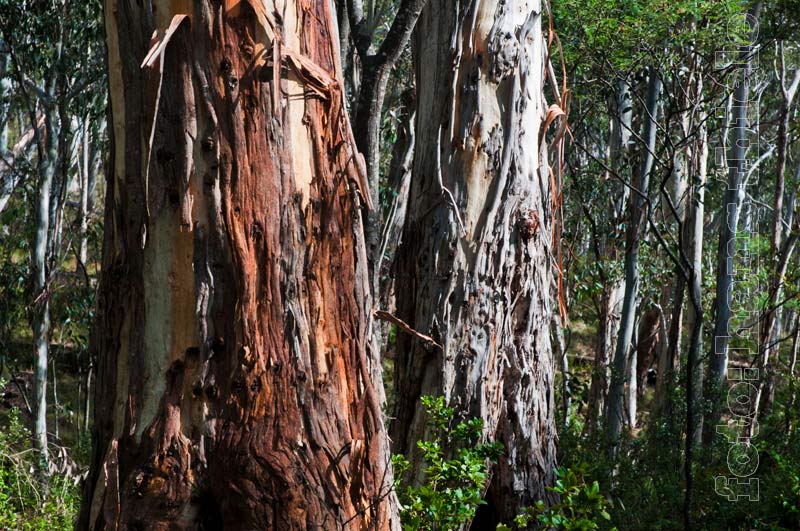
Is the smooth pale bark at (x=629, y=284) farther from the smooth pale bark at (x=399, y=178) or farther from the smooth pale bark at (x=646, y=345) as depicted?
the smooth pale bark at (x=646, y=345)

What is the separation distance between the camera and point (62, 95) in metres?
9.65

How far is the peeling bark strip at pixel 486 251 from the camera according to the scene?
13.7 feet

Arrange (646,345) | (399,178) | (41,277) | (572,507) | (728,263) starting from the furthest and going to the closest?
(646,345) < (399,178) < (41,277) < (728,263) < (572,507)

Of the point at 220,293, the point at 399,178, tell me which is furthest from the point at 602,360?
the point at 220,293

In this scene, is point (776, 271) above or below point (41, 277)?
above

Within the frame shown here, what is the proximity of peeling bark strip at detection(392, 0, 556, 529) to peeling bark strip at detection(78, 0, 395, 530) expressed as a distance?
1990 millimetres

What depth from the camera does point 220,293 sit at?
216 cm

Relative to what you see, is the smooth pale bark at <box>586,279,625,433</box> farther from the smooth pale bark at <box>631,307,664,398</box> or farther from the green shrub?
the green shrub

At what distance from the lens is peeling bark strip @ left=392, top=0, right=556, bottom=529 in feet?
13.7

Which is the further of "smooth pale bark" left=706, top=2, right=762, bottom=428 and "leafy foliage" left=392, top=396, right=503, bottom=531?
"smooth pale bark" left=706, top=2, right=762, bottom=428

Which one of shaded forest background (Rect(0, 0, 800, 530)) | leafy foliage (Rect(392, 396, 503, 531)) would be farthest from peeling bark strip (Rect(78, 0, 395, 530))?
shaded forest background (Rect(0, 0, 800, 530))

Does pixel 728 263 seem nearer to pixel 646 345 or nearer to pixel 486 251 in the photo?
pixel 486 251

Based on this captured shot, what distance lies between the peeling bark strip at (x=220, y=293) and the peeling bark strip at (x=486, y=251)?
1990 millimetres

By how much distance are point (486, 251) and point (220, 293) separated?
2.23 meters
